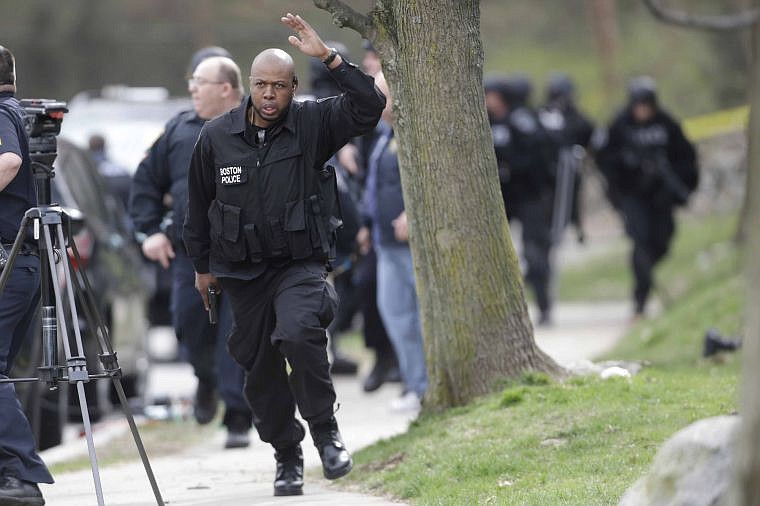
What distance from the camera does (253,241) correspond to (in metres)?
6.63

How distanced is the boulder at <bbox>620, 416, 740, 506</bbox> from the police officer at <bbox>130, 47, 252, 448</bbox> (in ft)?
14.8

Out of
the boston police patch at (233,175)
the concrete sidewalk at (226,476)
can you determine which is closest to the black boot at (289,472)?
the concrete sidewalk at (226,476)

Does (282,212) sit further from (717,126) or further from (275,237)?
(717,126)

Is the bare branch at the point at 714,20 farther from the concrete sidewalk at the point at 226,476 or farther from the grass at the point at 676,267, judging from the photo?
the grass at the point at 676,267

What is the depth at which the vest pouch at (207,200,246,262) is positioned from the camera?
21.8 feet

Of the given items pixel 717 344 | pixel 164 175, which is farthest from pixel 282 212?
pixel 717 344

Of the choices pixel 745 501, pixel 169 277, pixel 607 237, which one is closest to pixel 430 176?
pixel 745 501

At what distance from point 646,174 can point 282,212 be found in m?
9.74

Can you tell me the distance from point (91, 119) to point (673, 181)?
574cm

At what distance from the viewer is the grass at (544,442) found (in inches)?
253

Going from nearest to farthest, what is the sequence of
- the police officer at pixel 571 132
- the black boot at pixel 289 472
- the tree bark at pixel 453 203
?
the black boot at pixel 289 472 < the tree bark at pixel 453 203 < the police officer at pixel 571 132

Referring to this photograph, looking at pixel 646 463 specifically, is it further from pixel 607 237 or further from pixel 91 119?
pixel 607 237

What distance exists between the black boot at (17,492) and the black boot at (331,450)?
3.90ft

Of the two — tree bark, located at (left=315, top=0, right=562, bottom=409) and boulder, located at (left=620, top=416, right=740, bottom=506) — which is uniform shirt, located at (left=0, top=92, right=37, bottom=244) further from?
boulder, located at (left=620, top=416, right=740, bottom=506)
